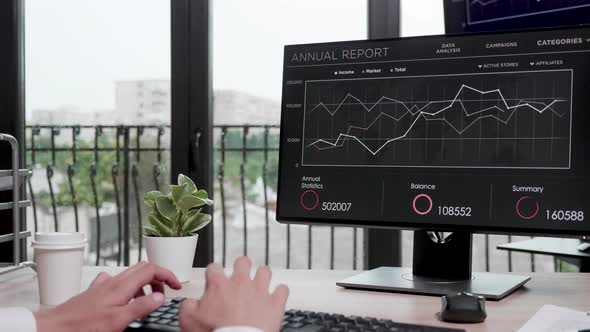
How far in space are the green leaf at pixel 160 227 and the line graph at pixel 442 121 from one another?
306mm

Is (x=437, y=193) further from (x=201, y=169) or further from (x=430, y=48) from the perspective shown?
(x=201, y=169)

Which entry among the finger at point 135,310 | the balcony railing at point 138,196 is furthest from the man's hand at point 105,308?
the balcony railing at point 138,196

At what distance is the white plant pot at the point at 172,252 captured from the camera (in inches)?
51.0

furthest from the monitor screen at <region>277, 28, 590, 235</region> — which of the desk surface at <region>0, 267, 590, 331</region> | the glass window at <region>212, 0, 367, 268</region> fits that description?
the glass window at <region>212, 0, 367, 268</region>

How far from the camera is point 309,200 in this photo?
1339mm

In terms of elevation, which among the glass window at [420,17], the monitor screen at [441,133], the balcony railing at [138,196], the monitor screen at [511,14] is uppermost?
the glass window at [420,17]

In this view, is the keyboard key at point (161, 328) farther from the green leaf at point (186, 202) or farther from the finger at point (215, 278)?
the green leaf at point (186, 202)

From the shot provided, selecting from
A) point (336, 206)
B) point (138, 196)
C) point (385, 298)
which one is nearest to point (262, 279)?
point (385, 298)

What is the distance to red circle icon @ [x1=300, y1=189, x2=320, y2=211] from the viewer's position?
1333mm

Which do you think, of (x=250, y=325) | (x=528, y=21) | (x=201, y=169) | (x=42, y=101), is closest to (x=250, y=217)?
(x=201, y=169)

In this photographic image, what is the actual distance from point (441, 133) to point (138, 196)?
8.81ft

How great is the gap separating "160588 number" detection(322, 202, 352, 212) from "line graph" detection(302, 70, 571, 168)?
8 centimetres

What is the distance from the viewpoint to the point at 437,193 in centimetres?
124

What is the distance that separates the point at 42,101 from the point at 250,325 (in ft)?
9.11
